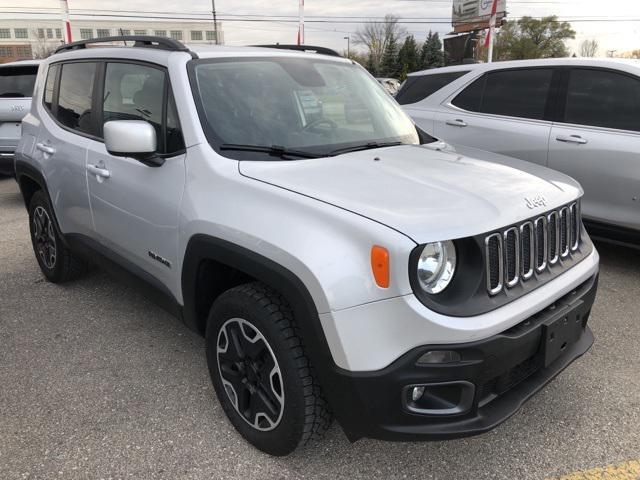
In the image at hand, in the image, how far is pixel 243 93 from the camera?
284 centimetres

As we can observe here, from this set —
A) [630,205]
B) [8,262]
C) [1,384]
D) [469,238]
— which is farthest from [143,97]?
[630,205]

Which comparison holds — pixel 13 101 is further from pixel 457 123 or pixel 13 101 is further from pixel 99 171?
pixel 457 123

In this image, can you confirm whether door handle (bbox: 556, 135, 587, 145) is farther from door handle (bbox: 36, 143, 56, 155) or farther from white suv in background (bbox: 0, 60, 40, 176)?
white suv in background (bbox: 0, 60, 40, 176)

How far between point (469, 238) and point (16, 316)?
3.39 metres

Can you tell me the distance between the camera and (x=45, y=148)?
12.9ft

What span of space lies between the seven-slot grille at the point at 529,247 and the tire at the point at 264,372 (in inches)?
31.4

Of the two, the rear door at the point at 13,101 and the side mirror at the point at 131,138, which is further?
the rear door at the point at 13,101

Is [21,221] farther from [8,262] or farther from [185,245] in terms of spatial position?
[185,245]

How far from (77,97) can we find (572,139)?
391 centimetres

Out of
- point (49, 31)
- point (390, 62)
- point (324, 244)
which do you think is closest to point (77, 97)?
point (324, 244)

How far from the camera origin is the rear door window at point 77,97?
355 cm

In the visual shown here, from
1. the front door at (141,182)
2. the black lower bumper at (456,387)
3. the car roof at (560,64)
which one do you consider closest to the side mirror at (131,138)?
the front door at (141,182)

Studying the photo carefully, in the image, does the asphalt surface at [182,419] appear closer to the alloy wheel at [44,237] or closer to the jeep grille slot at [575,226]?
the alloy wheel at [44,237]

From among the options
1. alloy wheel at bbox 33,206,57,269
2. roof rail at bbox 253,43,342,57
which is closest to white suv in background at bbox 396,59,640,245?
roof rail at bbox 253,43,342,57
